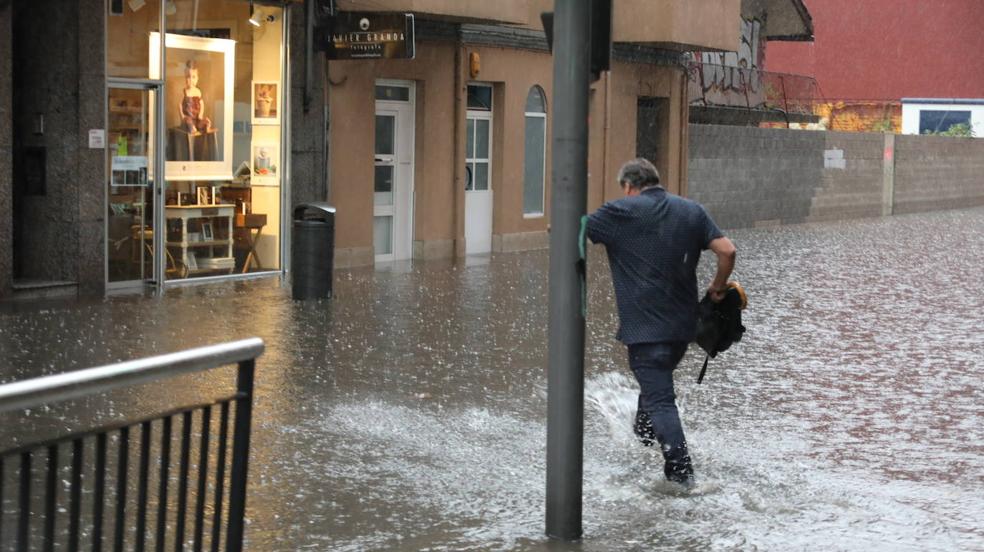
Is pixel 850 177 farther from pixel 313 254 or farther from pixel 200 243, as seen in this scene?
pixel 313 254

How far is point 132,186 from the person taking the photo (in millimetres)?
15961

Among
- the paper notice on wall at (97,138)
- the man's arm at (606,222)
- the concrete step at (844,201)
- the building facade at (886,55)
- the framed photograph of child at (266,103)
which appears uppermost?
the building facade at (886,55)

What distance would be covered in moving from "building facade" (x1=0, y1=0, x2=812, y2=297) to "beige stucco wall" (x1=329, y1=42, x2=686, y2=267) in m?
0.03

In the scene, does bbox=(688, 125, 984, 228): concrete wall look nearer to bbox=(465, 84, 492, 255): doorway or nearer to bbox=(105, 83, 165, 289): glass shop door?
bbox=(465, 84, 492, 255): doorway

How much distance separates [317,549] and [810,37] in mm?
35496

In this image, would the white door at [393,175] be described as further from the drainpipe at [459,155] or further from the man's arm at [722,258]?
the man's arm at [722,258]

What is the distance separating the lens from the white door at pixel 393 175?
796 inches

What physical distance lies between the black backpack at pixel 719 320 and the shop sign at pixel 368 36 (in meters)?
10.1

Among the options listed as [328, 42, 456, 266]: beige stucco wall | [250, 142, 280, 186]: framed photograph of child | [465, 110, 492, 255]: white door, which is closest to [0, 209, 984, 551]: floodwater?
[250, 142, 280, 186]: framed photograph of child

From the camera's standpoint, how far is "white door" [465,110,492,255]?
72.4 ft

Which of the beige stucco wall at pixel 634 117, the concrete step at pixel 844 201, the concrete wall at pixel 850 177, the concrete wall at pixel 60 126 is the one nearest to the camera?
the concrete wall at pixel 60 126

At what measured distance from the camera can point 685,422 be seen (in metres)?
9.08

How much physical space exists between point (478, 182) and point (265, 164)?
526 centimetres

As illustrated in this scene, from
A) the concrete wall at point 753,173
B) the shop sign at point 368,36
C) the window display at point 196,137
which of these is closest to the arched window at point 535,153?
the concrete wall at point 753,173
